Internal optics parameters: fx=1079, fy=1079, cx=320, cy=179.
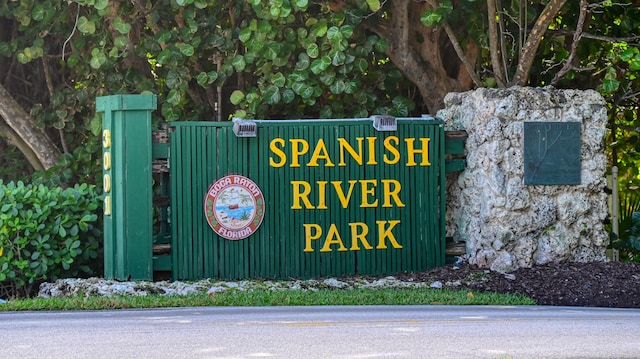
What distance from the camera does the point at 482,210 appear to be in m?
12.7

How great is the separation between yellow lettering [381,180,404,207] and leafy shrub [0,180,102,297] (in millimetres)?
3493

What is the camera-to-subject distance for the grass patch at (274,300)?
10367 millimetres

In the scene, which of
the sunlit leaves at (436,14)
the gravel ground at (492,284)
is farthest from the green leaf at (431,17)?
the gravel ground at (492,284)

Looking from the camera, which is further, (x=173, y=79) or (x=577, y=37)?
(x=173, y=79)

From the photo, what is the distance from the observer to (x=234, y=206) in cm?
1241

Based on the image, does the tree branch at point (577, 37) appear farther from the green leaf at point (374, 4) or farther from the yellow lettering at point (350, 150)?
the yellow lettering at point (350, 150)

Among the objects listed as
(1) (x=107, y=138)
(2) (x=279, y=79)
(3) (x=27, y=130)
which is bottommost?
(1) (x=107, y=138)

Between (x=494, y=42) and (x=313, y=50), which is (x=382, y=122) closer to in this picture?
(x=313, y=50)

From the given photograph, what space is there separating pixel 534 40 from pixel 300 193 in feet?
11.4

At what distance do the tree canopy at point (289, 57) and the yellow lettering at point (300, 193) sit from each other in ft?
5.06

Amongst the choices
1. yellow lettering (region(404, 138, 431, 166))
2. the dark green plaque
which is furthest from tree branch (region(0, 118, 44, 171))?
the dark green plaque

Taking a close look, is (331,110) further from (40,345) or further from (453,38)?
(40,345)

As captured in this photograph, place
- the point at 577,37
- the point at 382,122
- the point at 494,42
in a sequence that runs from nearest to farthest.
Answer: the point at 382,122 → the point at 577,37 → the point at 494,42

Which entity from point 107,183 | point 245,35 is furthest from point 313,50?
point 107,183
